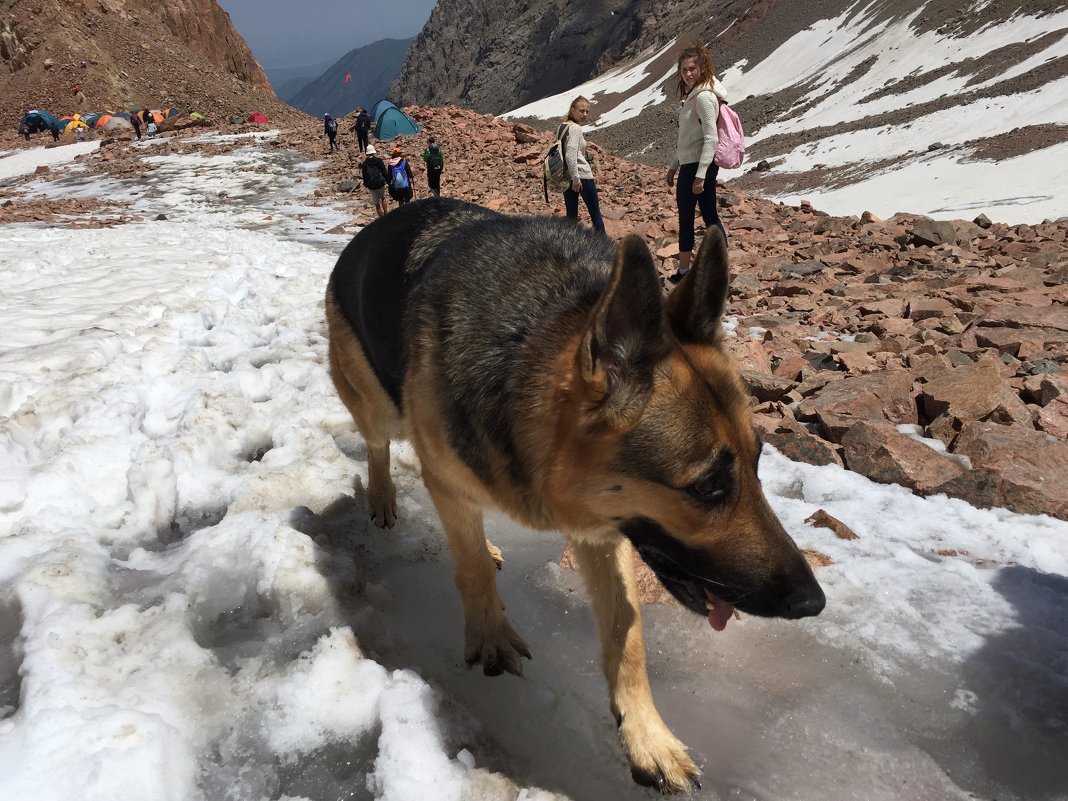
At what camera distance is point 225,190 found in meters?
17.7

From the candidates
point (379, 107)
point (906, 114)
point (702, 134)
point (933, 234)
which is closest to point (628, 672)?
point (702, 134)

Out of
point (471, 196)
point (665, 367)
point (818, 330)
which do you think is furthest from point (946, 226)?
point (665, 367)

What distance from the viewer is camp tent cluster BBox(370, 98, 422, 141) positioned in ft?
71.9

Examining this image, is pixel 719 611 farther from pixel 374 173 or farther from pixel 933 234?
pixel 374 173

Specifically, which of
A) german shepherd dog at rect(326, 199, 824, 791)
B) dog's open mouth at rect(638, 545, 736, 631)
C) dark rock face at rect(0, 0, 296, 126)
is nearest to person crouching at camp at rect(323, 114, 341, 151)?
dark rock face at rect(0, 0, 296, 126)

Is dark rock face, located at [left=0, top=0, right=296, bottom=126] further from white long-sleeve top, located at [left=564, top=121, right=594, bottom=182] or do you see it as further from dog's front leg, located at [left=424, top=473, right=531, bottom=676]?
dog's front leg, located at [left=424, top=473, right=531, bottom=676]

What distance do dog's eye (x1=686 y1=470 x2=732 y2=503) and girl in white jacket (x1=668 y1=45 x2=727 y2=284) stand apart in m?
5.58

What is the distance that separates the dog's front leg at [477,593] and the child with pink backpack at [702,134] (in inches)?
206

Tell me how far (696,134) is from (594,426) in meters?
6.41

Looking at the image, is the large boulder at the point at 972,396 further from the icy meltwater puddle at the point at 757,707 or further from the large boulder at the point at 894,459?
the icy meltwater puddle at the point at 757,707

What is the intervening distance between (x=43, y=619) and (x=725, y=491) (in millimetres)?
2626

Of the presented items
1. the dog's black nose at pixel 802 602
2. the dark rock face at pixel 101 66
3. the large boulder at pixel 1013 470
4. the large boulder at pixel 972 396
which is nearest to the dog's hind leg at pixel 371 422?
the dog's black nose at pixel 802 602

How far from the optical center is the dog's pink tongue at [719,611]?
2201 millimetres

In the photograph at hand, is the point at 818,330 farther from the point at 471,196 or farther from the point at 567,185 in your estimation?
the point at 471,196
